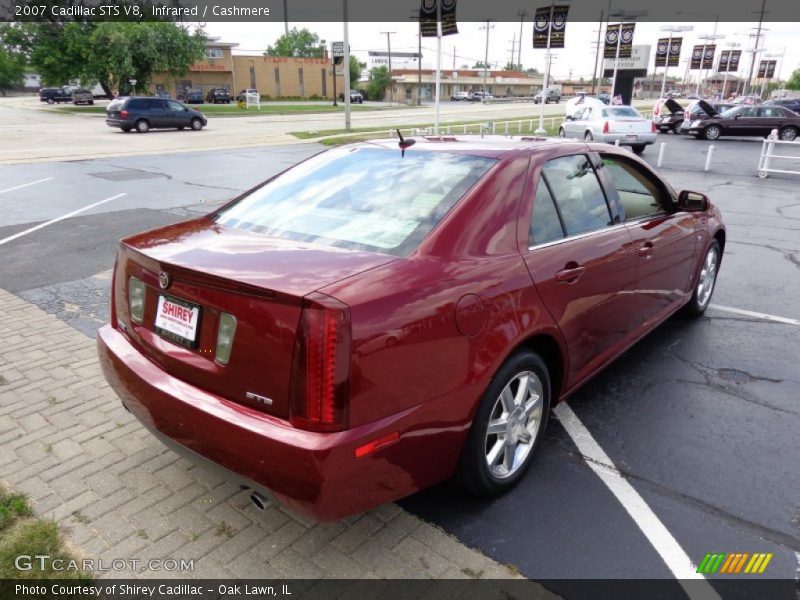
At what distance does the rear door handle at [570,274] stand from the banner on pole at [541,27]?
27.8 meters

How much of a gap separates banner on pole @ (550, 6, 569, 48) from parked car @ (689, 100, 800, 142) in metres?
7.35

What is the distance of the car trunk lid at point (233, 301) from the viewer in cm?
214

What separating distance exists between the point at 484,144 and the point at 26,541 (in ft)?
9.49

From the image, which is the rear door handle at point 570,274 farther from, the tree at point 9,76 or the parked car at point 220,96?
the tree at point 9,76

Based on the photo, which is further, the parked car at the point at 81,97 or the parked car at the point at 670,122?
the parked car at the point at 81,97

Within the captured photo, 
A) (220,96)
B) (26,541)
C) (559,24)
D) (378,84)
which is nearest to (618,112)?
(559,24)

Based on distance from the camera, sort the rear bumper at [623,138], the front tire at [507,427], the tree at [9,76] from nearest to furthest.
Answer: the front tire at [507,427] < the rear bumper at [623,138] < the tree at [9,76]

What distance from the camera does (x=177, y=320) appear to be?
2.46 meters

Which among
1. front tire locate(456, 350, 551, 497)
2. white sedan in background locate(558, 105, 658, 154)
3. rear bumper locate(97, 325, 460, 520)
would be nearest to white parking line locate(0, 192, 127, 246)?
rear bumper locate(97, 325, 460, 520)

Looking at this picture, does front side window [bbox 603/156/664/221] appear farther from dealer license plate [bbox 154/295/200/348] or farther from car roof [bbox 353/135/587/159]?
dealer license plate [bbox 154/295/200/348]

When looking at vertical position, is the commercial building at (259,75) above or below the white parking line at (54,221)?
above

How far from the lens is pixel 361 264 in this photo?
2338 mm

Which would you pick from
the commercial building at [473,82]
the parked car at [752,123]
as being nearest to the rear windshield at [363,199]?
the parked car at [752,123]

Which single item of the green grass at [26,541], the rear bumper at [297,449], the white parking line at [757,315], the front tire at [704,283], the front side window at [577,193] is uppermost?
the front side window at [577,193]
